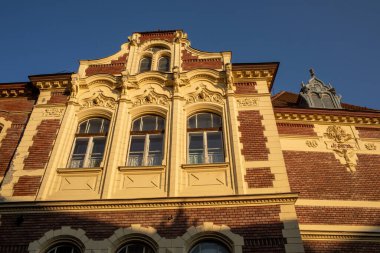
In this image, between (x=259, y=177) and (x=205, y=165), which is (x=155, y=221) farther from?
(x=259, y=177)

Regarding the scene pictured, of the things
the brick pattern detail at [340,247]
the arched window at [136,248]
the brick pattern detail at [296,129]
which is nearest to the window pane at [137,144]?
the arched window at [136,248]

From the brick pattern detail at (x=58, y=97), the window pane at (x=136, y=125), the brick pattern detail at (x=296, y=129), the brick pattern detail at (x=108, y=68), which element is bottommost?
the window pane at (x=136, y=125)

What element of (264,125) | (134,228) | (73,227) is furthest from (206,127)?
(73,227)

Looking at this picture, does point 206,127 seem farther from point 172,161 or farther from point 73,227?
point 73,227

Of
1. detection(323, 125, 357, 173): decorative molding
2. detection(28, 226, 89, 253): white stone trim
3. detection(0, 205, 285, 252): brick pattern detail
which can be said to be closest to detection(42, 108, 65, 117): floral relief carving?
detection(0, 205, 285, 252): brick pattern detail

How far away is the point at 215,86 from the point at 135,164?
442 centimetres

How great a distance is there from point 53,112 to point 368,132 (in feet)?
39.9

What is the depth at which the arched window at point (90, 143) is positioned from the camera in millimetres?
11570

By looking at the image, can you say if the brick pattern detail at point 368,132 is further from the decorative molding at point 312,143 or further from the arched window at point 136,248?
the arched window at point 136,248

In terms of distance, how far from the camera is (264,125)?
39.5ft

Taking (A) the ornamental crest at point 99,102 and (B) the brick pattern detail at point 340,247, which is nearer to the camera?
(B) the brick pattern detail at point 340,247

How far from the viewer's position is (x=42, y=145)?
1199cm

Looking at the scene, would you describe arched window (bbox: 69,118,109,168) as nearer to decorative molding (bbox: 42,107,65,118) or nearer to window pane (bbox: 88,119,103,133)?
window pane (bbox: 88,119,103,133)

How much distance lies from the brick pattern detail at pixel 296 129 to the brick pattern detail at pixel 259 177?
3.97 m
